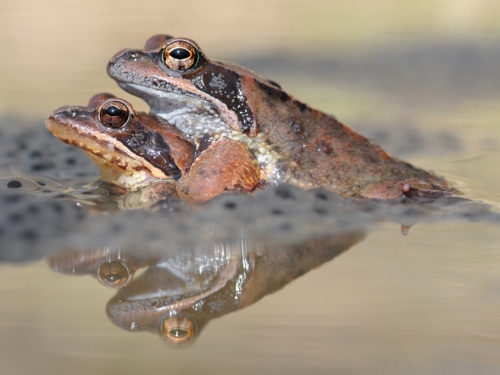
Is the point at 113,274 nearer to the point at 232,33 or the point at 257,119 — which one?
the point at 257,119

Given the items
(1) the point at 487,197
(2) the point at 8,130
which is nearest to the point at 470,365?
(1) the point at 487,197

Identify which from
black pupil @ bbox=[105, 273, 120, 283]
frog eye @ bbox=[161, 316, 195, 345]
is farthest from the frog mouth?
frog eye @ bbox=[161, 316, 195, 345]

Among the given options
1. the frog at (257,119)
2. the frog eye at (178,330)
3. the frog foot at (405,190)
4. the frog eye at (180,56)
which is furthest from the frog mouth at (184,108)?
the frog eye at (178,330)

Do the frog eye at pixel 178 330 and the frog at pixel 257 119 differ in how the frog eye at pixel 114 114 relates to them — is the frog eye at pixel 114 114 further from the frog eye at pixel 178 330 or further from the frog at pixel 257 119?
the frog eye at pixel 178 330

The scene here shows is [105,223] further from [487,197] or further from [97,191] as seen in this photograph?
[487,197]

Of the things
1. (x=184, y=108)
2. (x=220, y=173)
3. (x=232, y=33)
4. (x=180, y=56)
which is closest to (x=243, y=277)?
(x=220, y=173)

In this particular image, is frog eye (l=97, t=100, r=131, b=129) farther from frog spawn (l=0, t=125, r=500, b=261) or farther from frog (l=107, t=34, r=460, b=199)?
frog spawn (l=0, t=125, r=500, b=261)
